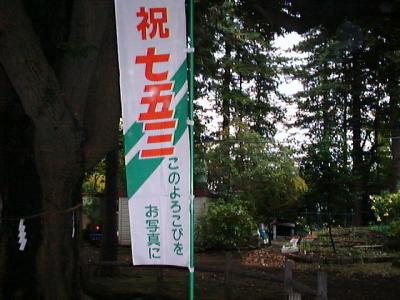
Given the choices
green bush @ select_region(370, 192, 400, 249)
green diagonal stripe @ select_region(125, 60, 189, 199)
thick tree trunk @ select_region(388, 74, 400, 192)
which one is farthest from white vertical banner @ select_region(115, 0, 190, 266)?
thick tree trunk @ select_region(388, 74, 400, 192)

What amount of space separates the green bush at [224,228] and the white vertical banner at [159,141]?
15.9m

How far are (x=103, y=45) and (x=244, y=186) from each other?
1707cm

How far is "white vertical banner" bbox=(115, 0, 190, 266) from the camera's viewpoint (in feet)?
20.4

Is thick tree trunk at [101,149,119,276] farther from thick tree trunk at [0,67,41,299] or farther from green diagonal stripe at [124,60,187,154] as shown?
green diagonal stripe at [124,60,187,154]

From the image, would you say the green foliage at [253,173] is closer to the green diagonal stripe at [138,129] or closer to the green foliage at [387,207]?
the green foliage at [387,207]

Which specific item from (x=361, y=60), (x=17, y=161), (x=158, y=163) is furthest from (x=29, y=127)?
(x=361, y=60)

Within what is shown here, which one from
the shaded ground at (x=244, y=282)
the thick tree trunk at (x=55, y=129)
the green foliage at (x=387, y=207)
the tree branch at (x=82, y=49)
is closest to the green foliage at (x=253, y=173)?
the green foliage at (x=387, y=207)

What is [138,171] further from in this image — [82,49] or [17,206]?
[17,206]

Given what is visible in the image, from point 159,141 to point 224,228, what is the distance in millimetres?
16191

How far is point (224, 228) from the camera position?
22109mm

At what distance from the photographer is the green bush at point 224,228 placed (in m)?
22.1

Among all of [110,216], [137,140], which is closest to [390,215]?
[110,216]

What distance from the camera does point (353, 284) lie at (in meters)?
14.5

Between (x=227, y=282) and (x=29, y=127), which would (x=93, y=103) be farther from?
(x=227, y=282)
